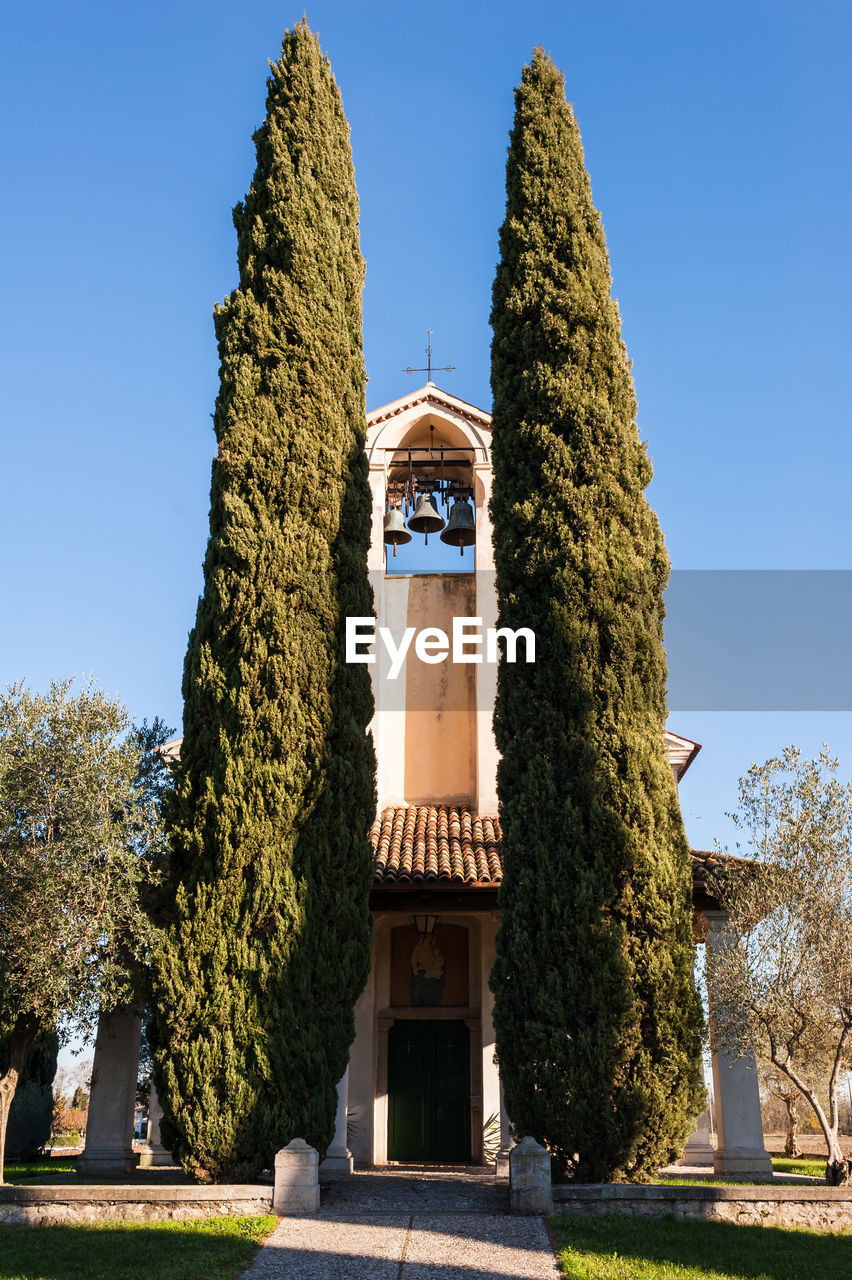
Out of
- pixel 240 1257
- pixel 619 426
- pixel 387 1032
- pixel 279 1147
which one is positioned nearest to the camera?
pixel 240 1257

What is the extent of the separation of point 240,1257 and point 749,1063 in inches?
280

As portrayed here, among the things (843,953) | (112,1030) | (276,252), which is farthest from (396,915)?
(276,252)

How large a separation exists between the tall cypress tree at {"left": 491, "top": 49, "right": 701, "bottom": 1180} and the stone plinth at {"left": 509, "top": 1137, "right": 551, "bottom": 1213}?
550mm

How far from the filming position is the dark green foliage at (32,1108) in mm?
18750

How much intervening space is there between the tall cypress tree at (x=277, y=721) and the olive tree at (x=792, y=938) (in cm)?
415

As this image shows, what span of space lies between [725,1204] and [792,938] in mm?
3335

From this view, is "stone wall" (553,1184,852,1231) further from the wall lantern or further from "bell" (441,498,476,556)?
"bell" (441,498,476,556)

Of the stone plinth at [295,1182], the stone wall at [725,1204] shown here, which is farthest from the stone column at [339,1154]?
the stone wall at [725,1204]

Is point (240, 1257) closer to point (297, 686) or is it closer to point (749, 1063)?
point (297, 686)

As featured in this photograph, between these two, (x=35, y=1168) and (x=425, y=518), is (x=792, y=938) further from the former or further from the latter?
(x=35, y=1168)

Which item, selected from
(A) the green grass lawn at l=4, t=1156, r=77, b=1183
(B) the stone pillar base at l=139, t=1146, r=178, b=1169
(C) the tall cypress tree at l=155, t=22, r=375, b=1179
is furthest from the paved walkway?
(B) the stone pillar base at l=139, t=1146, r=178, b=1169

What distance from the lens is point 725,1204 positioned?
27.0ft

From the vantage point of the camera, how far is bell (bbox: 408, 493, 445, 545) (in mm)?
14859

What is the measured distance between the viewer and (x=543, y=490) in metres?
11.0
